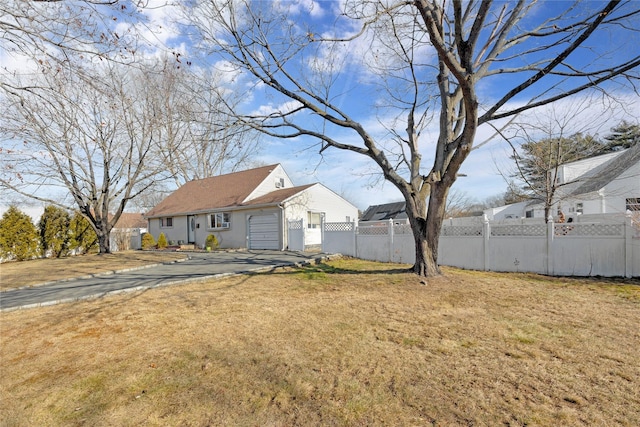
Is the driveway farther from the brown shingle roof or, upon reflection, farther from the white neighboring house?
the white neighboring house

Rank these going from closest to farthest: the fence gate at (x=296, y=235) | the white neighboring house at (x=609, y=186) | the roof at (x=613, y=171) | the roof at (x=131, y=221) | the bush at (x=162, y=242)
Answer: the fence gate at (x=296, y=235)
the roof at (x=613, y=171)
the white neighboring house at (x=609, y=186)
the bush at (x=162, y=242)
the roof at (x=131, y=221)

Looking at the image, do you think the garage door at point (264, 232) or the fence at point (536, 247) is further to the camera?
the garage door at point (264, 232)

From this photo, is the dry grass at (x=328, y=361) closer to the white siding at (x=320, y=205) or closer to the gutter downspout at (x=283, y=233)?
the gutter downspout at (x=283, y=233)

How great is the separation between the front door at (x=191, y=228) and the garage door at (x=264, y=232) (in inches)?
198

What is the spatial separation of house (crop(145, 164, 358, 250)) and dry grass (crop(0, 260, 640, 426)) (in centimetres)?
1029

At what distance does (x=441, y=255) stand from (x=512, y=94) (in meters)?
5.64

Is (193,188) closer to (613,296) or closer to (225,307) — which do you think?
(225,307)

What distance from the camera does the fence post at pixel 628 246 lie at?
282 inches

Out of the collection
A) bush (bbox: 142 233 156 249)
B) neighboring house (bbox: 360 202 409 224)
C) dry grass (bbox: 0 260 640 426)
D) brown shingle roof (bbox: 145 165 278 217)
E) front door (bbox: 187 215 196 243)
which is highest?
brown shingle roof (bbox: 145 165 278 217)

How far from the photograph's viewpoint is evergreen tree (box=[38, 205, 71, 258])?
16.4m

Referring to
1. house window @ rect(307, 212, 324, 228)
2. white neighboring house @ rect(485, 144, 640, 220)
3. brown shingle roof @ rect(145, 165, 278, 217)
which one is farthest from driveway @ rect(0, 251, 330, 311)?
white neighboring house @ rect(485, 144, 640, 220)

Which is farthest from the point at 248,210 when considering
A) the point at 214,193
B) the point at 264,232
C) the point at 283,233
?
the point at 214,193

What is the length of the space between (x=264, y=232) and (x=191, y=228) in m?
6.51

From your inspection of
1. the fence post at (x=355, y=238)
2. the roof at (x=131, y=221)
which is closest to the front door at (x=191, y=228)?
the fence post at (x=355, y=238)
